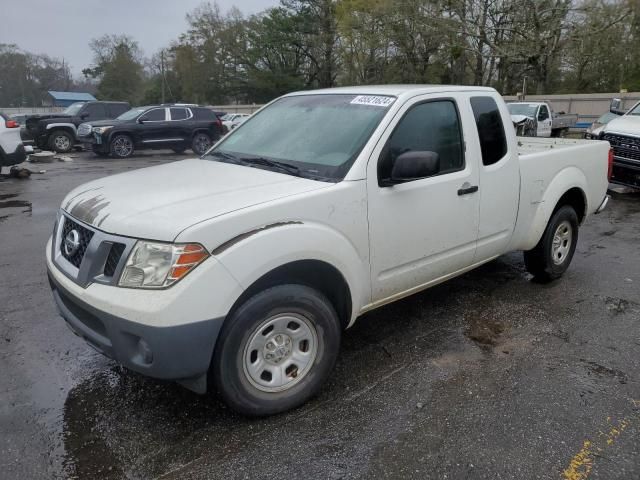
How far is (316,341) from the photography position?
2.98m

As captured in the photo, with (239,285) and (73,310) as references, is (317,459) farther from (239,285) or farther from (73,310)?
(73,310)

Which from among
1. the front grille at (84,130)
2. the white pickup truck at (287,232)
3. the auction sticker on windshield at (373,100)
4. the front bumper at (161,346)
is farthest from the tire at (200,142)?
the front bumper at (161,346)

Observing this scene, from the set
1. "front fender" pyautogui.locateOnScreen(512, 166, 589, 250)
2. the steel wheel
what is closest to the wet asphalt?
"front fender" pyautogui.locateOnScreen(512, 166, 589, 250)

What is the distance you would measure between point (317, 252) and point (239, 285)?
0.51 metres

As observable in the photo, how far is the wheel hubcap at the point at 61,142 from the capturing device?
18.3m

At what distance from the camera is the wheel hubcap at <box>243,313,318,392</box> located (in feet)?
9.01

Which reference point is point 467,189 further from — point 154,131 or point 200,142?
point 200,142

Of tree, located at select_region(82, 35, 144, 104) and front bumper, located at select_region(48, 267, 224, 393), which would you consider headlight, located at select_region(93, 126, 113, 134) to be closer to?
front bumper, located at select_region(48, 267, 224, 393)

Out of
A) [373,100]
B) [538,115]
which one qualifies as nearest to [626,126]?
[373,100]

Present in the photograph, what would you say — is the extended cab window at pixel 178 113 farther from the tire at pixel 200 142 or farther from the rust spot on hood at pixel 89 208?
the rust spot on hood at pixel 89 208

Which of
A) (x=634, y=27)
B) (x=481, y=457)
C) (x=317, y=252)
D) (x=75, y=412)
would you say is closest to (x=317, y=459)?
(x=481, y=457)

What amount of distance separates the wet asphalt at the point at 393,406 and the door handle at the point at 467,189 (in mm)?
1094

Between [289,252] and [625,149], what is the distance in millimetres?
8750

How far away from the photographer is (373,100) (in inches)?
139
